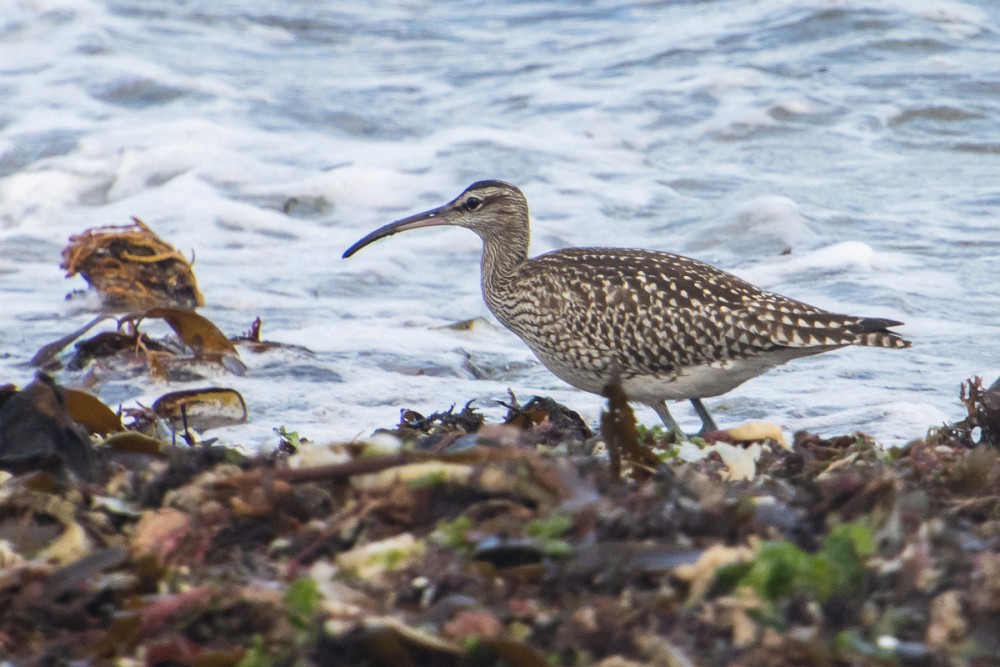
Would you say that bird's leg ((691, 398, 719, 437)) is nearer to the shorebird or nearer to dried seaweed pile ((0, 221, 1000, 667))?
the shorebird

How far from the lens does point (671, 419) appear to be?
5949mm

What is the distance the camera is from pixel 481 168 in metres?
10.7

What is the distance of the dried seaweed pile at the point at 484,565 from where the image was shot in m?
2.32

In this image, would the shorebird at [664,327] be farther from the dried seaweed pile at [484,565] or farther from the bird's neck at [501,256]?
the dried seaweed pile at [484,565]

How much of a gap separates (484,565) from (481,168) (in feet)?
27.3

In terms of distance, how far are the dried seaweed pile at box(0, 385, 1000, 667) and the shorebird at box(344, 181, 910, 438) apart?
2511 mm

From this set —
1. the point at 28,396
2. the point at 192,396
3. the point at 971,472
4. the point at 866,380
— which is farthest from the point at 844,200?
the point at 28,396

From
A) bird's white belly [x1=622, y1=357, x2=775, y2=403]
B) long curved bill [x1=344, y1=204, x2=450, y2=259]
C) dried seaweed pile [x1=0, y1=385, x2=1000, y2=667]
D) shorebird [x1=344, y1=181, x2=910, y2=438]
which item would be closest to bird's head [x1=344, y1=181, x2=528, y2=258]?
long curved bill [x1=344, y1=204, x2=450, y2=259]

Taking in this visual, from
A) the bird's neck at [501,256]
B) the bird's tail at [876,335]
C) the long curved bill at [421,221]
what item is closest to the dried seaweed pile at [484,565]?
the bird's tail at [876,335]

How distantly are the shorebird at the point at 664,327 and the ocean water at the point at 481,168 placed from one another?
402 mm

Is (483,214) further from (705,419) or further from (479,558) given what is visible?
(479,558)

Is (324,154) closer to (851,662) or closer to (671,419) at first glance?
(671,419)

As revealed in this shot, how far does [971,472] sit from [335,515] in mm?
1537

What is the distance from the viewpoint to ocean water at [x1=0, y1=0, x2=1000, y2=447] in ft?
22.2
